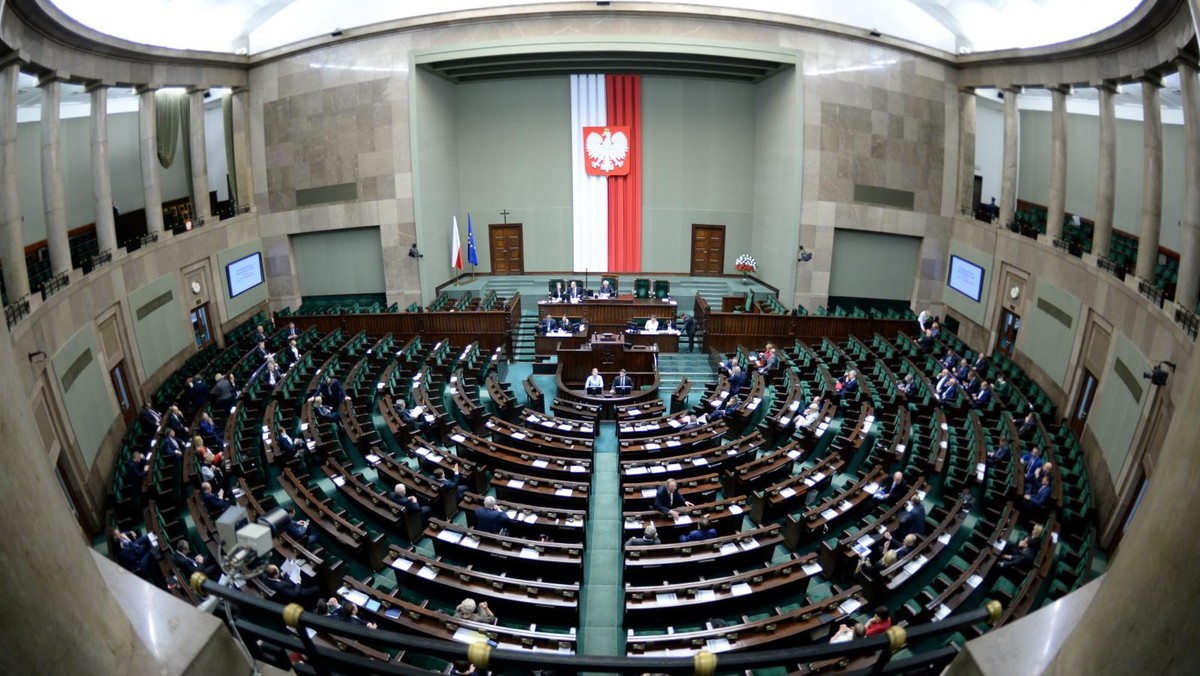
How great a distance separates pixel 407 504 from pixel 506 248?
15142 millimetres

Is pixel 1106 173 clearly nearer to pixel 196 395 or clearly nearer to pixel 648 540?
pixel 648 540

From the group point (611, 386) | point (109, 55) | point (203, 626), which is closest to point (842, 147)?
point (611, 386)

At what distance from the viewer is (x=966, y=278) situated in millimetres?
17594

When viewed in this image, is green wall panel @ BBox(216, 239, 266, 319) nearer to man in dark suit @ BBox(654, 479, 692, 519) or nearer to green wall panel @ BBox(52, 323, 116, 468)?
green wall panel @ BBox(52, 323, 116, 468)

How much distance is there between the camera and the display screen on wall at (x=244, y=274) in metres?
18.1

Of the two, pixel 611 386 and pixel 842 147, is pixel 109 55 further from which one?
pixel 842 147

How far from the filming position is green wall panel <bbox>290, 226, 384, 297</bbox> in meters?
19.9

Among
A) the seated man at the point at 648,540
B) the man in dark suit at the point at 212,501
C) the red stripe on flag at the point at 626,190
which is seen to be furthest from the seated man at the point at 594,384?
the red stripe on flag at the point at 626,190

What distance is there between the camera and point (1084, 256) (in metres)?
12.9

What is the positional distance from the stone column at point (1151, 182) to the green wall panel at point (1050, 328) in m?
1.54

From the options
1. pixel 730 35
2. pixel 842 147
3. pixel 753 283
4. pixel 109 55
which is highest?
pixel 730 35

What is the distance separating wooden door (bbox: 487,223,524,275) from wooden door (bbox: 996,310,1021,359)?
1426cm

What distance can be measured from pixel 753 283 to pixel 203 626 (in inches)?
808

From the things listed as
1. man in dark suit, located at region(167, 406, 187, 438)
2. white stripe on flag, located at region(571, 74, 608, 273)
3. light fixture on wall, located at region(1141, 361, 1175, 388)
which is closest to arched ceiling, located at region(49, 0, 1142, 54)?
white stripe on flag, located at region(571, 74, 608, 273)
